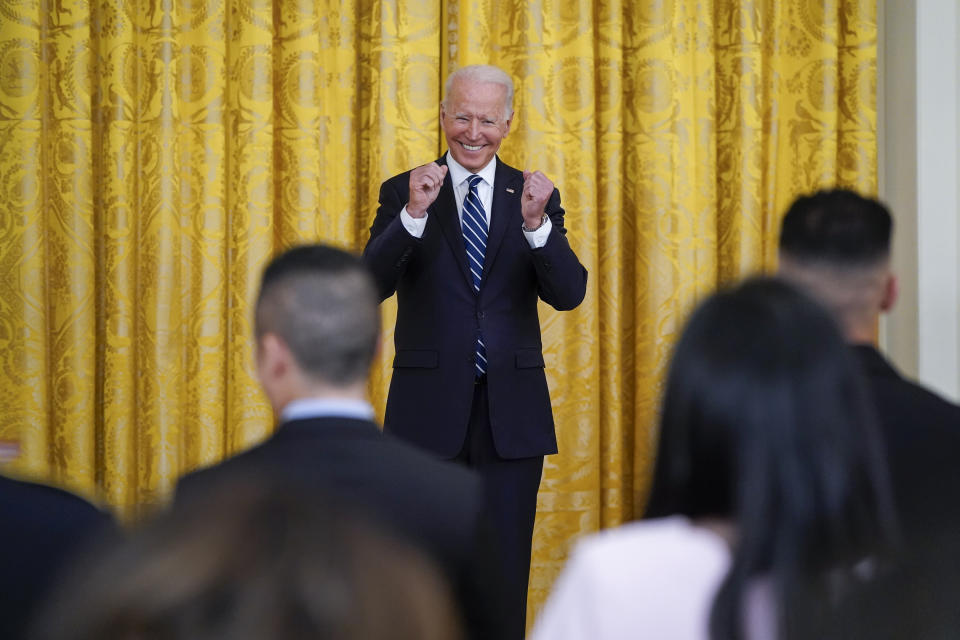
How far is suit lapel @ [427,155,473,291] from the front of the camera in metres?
2.83

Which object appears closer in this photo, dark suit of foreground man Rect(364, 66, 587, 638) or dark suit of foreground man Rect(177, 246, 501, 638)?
dark suit of foreground man Rect(177, 246, 501, 638)

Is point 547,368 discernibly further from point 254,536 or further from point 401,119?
point 254,536

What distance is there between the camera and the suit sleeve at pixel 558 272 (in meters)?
2.72

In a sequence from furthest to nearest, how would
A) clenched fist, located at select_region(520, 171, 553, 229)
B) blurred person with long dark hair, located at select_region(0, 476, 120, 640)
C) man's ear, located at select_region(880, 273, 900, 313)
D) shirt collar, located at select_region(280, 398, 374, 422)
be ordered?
1. clenched fist, located at select_region(520, 171, 553, 229)
2. man's ear, located at select_region(880, 273, 900, 313)
3. shirt collar, located at select_region(280, 398, 374, 422)
4. blurred person with long dark hair, located at select_region(0, 476, 120, 640)

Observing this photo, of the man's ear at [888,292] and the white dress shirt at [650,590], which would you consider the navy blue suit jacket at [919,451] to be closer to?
the man's ear at [888,292]

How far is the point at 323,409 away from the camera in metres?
1.45

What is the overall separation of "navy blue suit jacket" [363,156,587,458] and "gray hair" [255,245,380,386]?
3.59 feet

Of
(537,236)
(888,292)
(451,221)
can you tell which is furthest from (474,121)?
(888,292)

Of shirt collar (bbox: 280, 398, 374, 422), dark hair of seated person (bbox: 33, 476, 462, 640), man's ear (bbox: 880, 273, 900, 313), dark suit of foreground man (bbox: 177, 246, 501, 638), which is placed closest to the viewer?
dark hair of seated person (bbox: 33, 476, 462, 640)

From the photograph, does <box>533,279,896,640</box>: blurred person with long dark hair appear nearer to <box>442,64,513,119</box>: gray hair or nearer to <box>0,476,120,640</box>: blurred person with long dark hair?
<box>0,476,120,640</box>: blurred person with long dark hair

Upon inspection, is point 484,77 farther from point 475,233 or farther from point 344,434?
point 344,434

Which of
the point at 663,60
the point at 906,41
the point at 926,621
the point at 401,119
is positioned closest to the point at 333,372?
the point at 926,621

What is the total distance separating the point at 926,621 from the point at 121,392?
2941mm

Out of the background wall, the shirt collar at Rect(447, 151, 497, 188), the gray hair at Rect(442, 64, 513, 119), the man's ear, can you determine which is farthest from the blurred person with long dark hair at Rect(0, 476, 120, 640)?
the background wall
